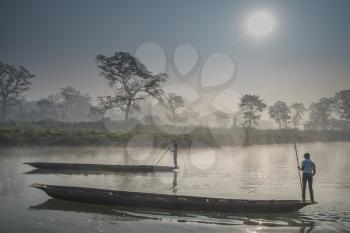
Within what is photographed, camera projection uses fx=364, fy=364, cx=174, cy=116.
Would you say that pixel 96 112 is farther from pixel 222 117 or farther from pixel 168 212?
pixel 168 212

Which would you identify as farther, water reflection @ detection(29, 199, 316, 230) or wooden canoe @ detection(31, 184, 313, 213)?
wooden canoe @ detection(31, 184, 313, 213)

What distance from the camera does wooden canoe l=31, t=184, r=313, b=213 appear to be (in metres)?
13.3

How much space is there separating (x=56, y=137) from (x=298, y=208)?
38109 millimetres

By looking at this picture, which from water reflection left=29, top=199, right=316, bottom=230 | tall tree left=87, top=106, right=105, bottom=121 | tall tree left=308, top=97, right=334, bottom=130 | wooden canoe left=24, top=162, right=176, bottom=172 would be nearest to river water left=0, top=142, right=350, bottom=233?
water reflection left=29, top=199, right=316, bottom=230

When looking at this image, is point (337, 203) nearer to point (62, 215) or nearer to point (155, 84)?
point (62, 215)

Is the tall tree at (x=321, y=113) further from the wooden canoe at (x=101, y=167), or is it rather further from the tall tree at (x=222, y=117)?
the wooden canoe at (x=101, y=167)

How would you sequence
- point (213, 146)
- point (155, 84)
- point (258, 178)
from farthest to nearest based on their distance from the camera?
point (155, 84), point (213, 146), point (258, 178)

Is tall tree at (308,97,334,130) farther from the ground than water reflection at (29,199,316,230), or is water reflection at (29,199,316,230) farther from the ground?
tall tree at (308,97,334,130)

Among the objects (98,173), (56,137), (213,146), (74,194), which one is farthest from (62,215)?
(213,146)

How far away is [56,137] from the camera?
4616 centimetres

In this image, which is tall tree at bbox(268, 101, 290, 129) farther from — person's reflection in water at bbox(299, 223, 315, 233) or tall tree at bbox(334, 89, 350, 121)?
person's reflection in water at bbox(299, 223, 315, 233)

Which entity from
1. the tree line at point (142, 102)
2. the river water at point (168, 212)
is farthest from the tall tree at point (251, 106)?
the river water at point (168, 212)

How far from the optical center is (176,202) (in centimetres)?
1360

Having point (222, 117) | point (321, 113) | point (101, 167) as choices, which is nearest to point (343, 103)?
point (321, 113)
